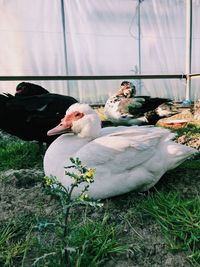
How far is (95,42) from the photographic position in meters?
10.0

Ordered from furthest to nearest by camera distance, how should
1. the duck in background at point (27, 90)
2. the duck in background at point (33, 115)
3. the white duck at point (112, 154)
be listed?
the duck in background at point (27, 90), the duck in background at point (33, 115), the white duck at point (112, 154)

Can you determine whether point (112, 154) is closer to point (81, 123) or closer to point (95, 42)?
point (81, 123)

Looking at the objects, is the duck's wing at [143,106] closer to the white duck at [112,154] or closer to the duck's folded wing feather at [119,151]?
the white duck at [112,154]

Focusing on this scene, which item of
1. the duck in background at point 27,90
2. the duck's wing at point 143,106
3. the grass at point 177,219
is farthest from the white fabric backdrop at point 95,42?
the grass at point 177,219

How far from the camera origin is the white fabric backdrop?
9.01 metres

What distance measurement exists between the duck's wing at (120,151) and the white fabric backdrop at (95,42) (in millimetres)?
6893

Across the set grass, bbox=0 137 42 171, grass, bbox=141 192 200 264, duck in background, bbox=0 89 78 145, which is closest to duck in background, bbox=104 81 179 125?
duck in background, bbox=0 89 78 145

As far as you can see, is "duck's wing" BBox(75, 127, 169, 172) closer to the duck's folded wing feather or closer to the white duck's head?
the duck's folded wing feather

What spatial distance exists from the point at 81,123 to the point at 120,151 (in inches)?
14.6

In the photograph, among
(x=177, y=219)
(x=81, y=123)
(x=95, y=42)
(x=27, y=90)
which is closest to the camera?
(x=177, y=219)

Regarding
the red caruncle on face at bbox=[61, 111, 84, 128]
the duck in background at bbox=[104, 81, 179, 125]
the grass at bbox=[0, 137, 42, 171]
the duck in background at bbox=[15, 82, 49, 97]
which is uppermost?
the red caruncle on face at bbox=[61, 111, 84, 128]

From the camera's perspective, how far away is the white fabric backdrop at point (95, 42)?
355 inches

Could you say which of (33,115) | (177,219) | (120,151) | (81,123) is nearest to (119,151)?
(120,151)

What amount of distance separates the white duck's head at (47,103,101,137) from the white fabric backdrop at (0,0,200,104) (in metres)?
6.61
